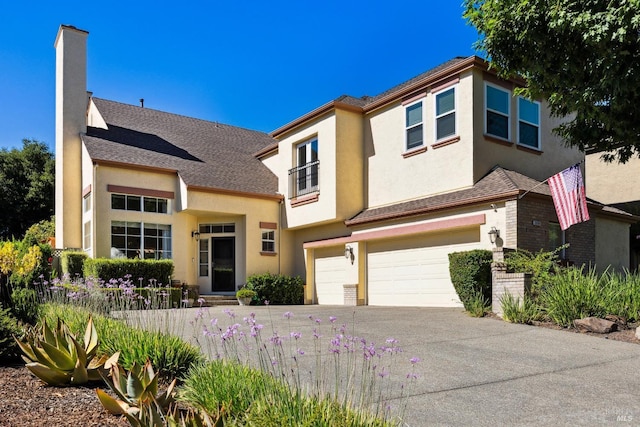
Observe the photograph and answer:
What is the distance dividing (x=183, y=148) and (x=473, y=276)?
14886mm

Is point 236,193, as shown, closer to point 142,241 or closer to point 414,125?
point 142,241

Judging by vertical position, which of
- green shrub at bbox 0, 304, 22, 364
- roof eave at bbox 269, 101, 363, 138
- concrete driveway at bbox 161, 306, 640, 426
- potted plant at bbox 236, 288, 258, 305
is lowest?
potted plant at bbox 236, 288, 258, 305

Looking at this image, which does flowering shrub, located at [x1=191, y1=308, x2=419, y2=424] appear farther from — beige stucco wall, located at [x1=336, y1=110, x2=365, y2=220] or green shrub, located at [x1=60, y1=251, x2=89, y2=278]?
green shrub, located at [x1=60, y1=251, x2=89, y2=278]

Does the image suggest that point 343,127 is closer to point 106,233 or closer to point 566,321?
point 106,233

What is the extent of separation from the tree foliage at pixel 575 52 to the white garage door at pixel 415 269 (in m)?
5.62

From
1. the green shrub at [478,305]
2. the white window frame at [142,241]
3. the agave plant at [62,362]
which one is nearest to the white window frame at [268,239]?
the white window frame at [142,241]

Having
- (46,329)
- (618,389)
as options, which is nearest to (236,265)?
(46,329)

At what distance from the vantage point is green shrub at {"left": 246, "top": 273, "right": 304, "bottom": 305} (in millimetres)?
18766

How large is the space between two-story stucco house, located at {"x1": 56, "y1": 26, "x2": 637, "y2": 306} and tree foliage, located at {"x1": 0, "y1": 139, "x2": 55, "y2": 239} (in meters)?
15.1

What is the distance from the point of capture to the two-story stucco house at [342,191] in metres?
15.1

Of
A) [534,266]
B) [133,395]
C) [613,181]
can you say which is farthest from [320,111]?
[133,395]

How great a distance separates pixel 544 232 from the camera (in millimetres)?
13914

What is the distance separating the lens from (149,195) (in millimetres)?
19250

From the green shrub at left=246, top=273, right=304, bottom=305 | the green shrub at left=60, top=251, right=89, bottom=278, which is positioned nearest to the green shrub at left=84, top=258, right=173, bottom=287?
the green shrub at left=60, top=251, right=89, bottom=278
